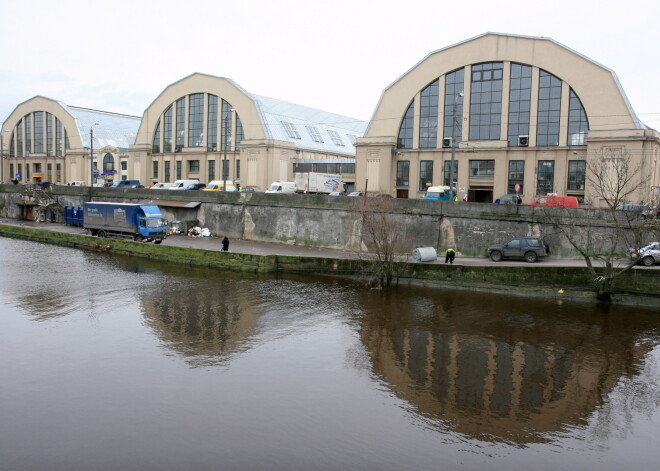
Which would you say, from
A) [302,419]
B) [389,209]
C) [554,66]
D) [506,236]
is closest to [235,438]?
[302,419]

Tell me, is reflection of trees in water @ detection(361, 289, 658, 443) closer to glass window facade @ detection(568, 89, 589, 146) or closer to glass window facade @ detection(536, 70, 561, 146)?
glass window facade @ detection(568, 89, 589, 146)

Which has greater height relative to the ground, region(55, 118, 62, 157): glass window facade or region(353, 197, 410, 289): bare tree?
region(55, 118, 62, 157): glass window facade

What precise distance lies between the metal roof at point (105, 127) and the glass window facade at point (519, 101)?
50848 mm

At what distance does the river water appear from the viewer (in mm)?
12273

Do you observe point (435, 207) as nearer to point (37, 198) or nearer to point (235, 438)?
point (235, 438)

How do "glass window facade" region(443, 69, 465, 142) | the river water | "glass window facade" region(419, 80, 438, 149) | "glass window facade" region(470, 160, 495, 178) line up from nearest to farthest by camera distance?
the river water < "glass window facade" region(470, 160, 495, 178) < "glass window facade" region(443, 69, 465, 142) < "glass window facade" region(419, 80, 438, 149)

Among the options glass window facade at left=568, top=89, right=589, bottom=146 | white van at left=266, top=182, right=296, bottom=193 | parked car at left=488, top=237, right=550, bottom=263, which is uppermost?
glass window facade at left=568, top=89, right=589, bottom=146

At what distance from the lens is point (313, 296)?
90.4 ft

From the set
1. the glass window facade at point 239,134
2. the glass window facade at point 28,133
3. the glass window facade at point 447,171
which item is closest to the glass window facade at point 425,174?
the glass window facade at point 447,171

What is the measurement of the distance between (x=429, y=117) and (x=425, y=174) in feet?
15.1

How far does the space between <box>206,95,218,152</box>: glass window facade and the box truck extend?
15.2 meters

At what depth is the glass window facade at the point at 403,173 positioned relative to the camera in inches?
1828

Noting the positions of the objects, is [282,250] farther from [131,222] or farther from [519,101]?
[519,101]

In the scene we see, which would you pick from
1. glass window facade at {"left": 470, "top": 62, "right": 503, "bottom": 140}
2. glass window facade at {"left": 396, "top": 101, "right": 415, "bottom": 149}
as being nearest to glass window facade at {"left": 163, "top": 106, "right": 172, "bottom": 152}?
glass window facade at {"left": 396, "top": 101, "right": 415, "bottom": 149}
